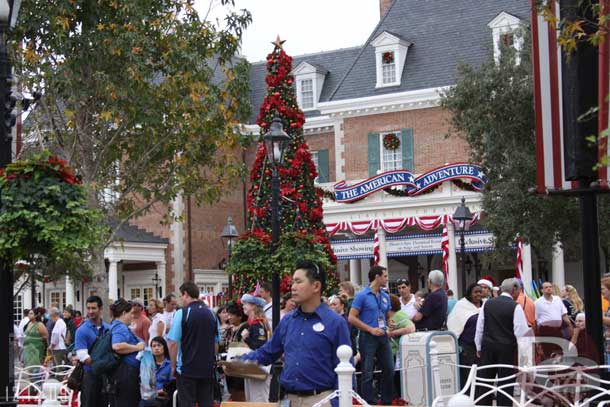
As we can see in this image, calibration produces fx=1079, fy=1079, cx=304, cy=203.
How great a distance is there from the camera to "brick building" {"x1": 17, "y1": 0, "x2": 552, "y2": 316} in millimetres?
37406

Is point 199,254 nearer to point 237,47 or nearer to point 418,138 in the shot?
point 418,138

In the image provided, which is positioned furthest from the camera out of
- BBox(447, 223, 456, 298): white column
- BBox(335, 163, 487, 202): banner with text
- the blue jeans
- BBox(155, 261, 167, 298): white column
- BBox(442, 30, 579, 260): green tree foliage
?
BBox(155, 261, 167, 298): white column

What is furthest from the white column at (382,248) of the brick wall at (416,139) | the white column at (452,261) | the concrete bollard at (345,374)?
the concrete bollard at (345,374)

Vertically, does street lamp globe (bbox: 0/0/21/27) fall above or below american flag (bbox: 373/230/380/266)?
above

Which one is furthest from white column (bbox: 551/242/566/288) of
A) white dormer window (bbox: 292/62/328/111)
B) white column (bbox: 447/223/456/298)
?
white dormer window (bbox: 292/62/328/111)

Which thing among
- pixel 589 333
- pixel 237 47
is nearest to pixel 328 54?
pixel 237 47

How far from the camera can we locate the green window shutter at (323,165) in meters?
43.8

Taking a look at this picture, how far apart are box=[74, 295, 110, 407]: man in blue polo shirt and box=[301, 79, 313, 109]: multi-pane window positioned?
3337 cm

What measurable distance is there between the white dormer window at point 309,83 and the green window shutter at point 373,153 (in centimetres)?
513

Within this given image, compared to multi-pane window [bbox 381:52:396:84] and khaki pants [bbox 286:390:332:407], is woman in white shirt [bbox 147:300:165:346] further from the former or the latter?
multi-pane window [bbox 381:52:396:84]

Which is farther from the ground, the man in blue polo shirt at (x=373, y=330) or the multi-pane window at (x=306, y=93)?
the multi-pane window at (x=306, y=93)

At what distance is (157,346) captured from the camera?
12766mm

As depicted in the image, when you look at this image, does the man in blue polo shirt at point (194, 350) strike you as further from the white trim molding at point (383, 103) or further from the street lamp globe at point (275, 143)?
the white trim molding at point (383, 103)

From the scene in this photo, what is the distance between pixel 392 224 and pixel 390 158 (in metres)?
3.89
